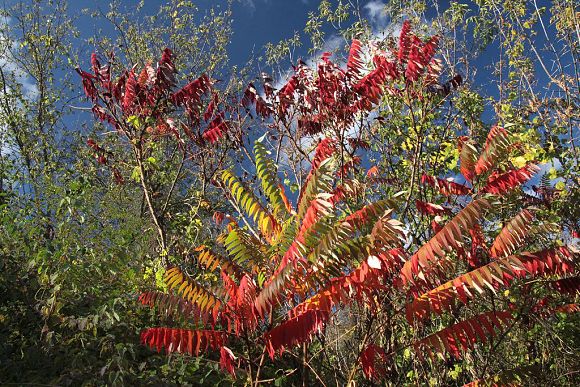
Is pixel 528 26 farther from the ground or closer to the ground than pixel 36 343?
farther from the ground

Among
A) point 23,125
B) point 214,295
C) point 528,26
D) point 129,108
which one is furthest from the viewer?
point 23,125

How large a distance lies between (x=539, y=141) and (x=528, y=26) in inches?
101

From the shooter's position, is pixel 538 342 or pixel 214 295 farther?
pixel 538 342

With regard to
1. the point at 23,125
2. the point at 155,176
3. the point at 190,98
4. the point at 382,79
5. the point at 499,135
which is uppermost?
the point at 23,125

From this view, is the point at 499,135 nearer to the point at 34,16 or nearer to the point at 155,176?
the point at 155,176

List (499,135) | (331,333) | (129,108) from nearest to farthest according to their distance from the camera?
(499,135)
(129,108)
(331,333)

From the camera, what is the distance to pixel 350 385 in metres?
3.98

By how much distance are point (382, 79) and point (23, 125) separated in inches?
500

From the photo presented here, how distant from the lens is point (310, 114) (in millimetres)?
6348

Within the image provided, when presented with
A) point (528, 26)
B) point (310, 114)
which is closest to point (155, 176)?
point (310, 114)

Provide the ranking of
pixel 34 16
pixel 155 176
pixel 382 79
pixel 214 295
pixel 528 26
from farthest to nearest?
pixel 34 16
pixel 155 176
pixel 528 26
pixel 382 79
pixel 214 295

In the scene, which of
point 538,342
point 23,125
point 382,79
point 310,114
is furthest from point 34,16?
point 538,342

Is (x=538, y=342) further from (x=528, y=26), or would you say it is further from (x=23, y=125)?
(x=23, y=125)

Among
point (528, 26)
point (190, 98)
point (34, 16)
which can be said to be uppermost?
point (34, 16)
